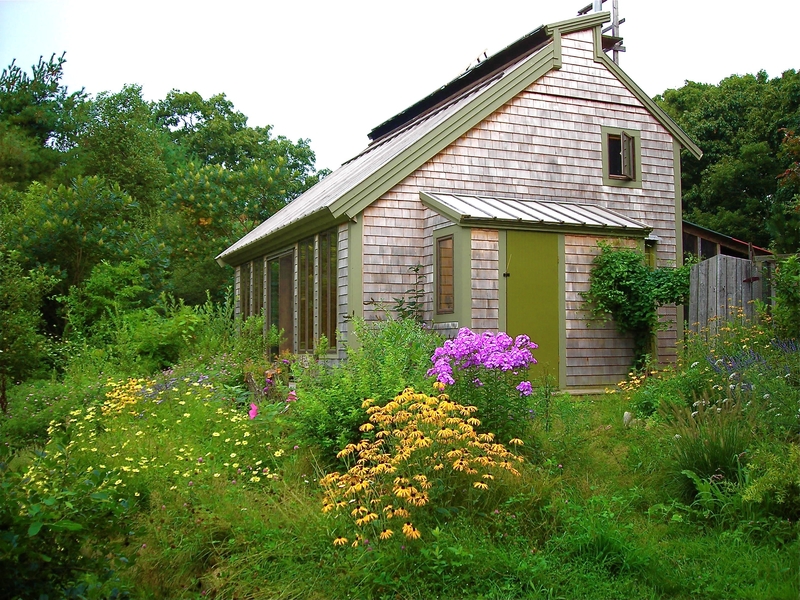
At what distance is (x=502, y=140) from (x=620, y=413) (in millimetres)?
6031

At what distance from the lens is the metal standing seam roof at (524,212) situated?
36.6 feet

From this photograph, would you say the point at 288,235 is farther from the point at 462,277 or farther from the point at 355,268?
the point at 462,277

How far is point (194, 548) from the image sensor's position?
A: 5.13m

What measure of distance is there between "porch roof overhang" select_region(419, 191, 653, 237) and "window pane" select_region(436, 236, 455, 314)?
0.50 m

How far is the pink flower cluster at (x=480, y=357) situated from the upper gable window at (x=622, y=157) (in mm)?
8182

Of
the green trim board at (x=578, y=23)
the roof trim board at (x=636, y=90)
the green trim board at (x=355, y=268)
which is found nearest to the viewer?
the green trim board at (x=355, y=268)

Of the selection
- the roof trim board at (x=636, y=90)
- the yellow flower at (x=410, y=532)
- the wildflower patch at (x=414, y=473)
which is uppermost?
the roof trim board at (x=636, y=90)

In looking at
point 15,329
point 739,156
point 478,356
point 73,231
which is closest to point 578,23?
point 478,356

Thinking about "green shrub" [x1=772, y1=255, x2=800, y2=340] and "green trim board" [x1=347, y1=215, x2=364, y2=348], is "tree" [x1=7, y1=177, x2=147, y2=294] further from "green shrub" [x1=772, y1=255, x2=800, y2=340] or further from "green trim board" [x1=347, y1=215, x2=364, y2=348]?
"green shrub" [x1=772, y1=255, x2=800, y2=340]

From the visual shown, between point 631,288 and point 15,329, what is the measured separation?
8.94 metres

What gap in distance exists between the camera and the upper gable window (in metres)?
13.9

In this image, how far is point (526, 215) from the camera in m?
11.6

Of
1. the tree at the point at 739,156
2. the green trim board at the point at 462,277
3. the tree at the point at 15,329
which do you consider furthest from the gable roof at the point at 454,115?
the tree at the point at 739,156

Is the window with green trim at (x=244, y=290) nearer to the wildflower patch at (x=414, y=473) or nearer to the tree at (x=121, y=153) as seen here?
the tree at (x=121, y=153)
